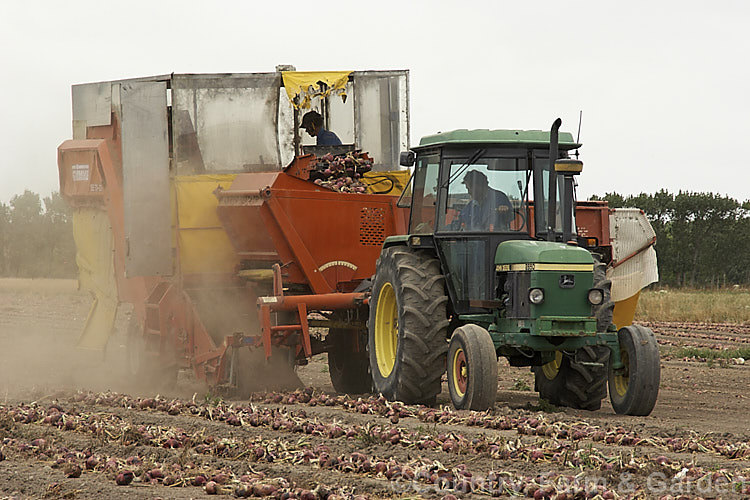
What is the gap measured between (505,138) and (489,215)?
2.39 feet

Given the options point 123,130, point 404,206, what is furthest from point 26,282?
point 404,206

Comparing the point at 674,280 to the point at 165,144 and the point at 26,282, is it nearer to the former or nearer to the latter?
the point at 26,282

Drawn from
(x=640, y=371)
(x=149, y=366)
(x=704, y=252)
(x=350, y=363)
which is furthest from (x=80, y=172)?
(x=704, y=252)

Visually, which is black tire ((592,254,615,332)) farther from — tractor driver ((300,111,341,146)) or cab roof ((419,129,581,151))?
tractor driver ((300,111,341,146))

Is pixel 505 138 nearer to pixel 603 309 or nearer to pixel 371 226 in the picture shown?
pixel 603 309

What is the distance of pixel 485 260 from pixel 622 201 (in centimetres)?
4070

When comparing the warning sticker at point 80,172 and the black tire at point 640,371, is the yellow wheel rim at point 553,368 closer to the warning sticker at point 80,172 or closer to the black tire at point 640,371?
the black tire at point 640,371

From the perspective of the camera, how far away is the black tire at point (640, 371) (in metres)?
8.33

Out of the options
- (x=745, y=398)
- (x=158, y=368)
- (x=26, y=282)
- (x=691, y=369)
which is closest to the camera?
(x=745, y=398)

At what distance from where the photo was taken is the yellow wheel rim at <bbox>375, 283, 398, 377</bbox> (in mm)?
9633

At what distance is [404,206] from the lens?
10.2m

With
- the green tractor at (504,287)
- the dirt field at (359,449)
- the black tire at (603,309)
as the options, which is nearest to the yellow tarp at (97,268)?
the dirt field at (359,449)

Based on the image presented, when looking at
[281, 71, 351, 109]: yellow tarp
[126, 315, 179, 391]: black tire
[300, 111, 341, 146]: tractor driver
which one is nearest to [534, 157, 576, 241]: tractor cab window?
[300, 111, 341, 146]: tractor driver

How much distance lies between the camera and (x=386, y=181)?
12562mm
